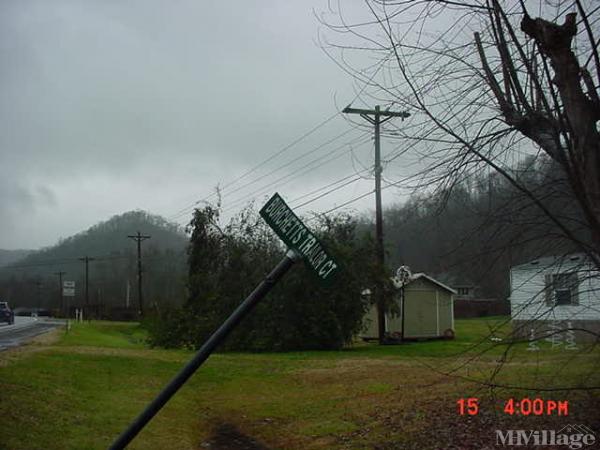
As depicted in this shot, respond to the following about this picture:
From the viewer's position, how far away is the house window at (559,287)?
573 centimetres

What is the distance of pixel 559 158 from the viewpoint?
5219mm

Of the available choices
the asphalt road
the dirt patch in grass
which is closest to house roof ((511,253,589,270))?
the dirt patch in grass

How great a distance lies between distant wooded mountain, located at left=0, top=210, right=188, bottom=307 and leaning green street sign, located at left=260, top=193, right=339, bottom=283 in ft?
187

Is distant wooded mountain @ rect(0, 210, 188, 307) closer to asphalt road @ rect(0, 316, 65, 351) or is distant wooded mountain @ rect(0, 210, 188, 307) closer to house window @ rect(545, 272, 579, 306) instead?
asphalt road @ rect(0, 316, 65, 351)

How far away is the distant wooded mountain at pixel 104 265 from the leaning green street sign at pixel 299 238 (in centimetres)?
5705

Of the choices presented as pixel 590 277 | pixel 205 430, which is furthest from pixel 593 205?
pixel 205 430

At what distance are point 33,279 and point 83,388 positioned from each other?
87139 mm

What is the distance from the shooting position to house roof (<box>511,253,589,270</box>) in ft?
18.6

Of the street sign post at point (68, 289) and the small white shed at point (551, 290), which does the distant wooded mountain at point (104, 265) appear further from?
the small white shed at point (551, 290)

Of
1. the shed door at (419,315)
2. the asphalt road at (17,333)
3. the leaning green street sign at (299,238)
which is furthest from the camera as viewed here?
the shed door at (419,315)

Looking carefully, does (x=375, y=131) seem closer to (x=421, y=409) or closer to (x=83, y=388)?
(x=421, y=409)
